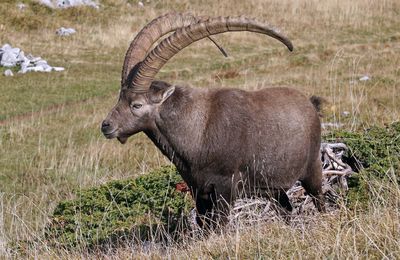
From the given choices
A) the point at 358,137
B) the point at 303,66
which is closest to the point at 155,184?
the point at 358,137

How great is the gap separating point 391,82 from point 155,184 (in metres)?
10.7

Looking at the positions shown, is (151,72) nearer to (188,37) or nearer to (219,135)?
(188,37)

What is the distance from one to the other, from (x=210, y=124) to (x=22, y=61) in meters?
19.5

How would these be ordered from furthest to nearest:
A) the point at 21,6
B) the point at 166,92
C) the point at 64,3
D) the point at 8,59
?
the point at 64,3
the point at 21,6
the point at 8,59
the point at 166,92

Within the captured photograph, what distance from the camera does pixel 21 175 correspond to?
12.2 metres

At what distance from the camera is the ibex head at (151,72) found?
678cm

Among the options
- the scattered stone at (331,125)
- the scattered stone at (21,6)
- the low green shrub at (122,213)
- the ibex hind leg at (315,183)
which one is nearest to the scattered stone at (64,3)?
the scattered stone at (21,6)

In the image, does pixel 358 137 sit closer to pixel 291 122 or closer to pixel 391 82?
pixel 291 122

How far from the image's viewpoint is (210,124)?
7.17 m

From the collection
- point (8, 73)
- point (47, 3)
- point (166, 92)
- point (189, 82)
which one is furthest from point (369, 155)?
point (47, 3)

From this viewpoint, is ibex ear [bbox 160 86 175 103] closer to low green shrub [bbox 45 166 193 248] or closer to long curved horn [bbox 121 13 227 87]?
long curved horn [bbox 121 13 227 87]

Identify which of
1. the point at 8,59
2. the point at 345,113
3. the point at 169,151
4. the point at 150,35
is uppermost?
the point at 150,35

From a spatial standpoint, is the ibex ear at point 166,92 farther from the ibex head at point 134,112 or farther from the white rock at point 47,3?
the white rock at point 47,3

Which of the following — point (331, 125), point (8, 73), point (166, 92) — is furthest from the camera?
point (8, 73)
